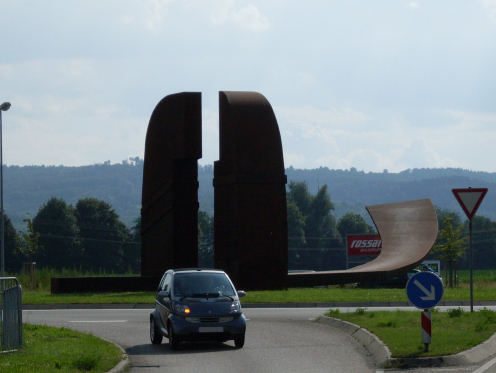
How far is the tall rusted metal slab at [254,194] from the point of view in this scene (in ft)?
110

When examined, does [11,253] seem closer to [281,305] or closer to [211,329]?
[281,305]

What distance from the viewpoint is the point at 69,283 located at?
34.2 meters

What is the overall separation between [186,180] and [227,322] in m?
18.9

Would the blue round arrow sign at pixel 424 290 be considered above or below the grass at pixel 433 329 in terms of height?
above

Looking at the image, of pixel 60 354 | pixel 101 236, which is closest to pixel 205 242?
pixel 101 236

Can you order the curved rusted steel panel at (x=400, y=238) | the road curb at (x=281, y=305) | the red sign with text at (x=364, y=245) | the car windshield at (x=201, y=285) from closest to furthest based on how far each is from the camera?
the car windshield at (x=201, y=285), the road curb at (x=281, y=305), the curved rusted steel panel at (x=400, y=238), the red sign with text at (x=364, y=245)

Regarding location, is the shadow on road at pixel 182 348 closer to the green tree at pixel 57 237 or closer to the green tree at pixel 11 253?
the green tree at pixel 11 253

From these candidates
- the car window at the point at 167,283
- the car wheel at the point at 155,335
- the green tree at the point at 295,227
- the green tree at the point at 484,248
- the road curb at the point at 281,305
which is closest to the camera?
the car wheel at the point at 155,335

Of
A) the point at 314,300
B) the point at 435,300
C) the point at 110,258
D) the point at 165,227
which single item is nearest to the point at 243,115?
the point at 165,227

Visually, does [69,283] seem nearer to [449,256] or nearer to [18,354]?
[18,354]

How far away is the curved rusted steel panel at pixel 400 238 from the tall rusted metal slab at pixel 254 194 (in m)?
7.20

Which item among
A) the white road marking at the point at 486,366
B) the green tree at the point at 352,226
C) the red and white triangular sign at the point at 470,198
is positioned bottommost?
the white road marking at the point at 486,366

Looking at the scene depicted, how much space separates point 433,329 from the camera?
56.8ft

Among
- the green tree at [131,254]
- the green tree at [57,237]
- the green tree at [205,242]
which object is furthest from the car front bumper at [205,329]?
the green tree at [205,242]
